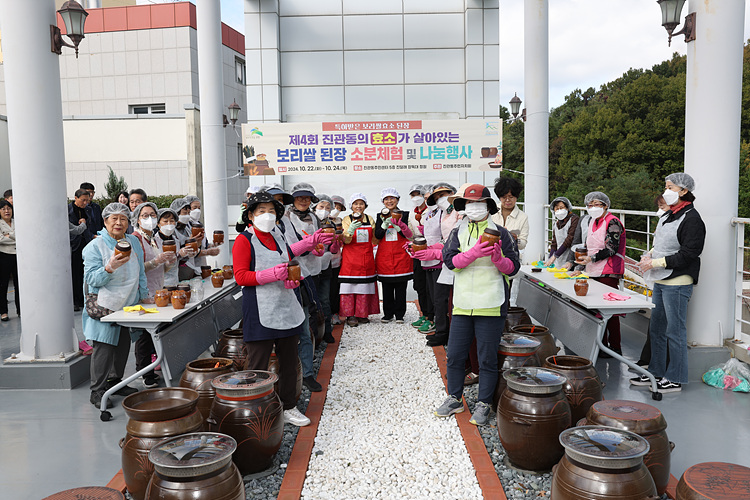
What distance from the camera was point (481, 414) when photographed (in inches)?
175

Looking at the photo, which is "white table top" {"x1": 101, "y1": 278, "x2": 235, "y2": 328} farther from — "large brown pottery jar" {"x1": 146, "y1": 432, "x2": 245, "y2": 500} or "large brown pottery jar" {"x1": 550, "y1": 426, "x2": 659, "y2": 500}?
"large brown pottery jar" {"x1": 550, "y1": 426, "x2": 659, "y2": 500}

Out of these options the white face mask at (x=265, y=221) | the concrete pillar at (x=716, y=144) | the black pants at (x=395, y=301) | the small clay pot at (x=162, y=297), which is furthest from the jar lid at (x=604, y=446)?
the black pants at (x=395, y=301)

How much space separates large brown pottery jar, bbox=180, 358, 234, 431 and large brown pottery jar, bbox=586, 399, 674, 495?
2429 mm

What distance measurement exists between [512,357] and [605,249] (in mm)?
2122

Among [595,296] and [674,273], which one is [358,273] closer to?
[595,296]

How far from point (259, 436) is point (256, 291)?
1099 mm

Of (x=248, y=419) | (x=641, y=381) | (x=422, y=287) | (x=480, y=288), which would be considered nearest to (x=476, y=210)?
(x=480, y=288)

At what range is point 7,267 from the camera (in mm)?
8391

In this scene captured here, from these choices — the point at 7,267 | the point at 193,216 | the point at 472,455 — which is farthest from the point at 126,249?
the point at 7,267

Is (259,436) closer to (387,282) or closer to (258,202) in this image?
(258,202)

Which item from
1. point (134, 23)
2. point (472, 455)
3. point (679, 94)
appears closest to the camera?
point (472, 455)

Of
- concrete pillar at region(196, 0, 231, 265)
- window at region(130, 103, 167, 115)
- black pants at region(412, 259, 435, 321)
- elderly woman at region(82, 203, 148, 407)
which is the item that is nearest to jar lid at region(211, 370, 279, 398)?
elderly woman at region(82, 203, 148, 407)

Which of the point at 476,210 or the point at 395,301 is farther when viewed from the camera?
the point at 395,301

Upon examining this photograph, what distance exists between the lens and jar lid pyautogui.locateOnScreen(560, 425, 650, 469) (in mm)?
2650
